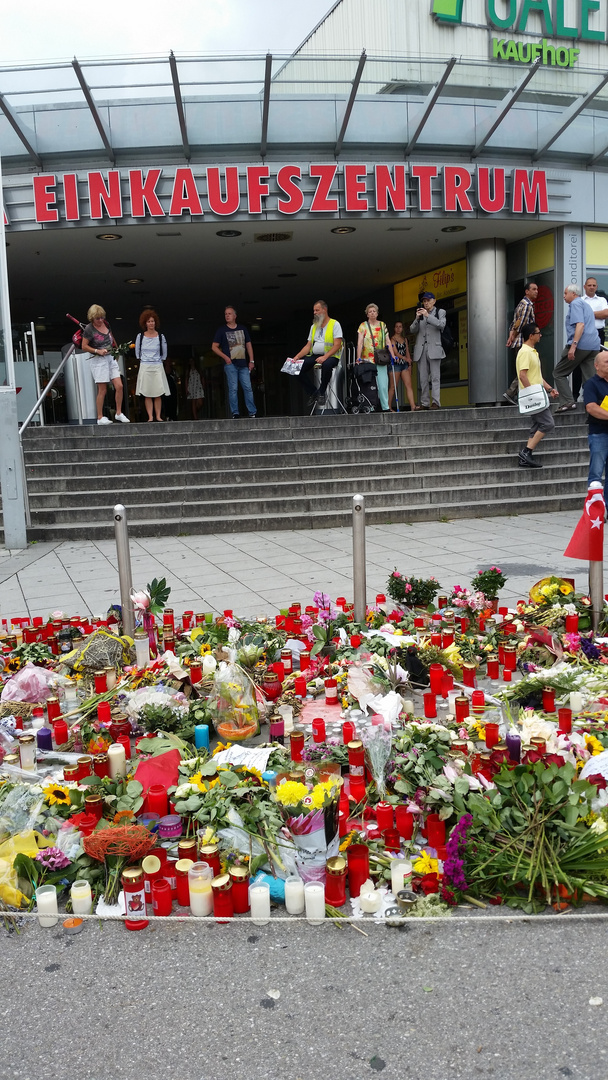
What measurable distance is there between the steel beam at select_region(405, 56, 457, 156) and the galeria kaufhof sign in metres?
0.39

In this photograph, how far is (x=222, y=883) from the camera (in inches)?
97.2

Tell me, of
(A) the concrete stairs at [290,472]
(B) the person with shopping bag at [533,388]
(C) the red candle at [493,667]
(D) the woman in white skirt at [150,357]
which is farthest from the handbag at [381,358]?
(C) the red candle at [493,667]

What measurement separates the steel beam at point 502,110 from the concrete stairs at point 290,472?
214 inches

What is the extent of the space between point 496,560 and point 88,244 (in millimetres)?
11370

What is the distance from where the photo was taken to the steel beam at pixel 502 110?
44.1 ft

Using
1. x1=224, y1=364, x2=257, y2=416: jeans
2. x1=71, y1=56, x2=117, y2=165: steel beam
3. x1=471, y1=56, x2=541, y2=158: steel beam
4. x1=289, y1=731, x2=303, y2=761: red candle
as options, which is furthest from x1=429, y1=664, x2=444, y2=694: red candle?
x1=471, y1=56, x2=541, y2=158: steel beam

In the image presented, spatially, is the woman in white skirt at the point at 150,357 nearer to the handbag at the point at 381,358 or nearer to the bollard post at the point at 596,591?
the handbag at the point at 381,358

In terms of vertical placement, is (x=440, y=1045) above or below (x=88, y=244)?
below

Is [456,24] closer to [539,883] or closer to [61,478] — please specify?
[61,478]

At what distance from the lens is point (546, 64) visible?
15336mm

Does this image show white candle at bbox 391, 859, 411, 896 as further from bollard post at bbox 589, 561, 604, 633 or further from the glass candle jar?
bollard post at bbox 589, 561, 604, 633

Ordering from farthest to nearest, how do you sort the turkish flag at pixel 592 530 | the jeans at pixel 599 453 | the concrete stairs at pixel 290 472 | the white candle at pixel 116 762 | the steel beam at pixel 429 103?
the steel beam at pixel 429 103
the concrete stairs at pixel 290 472
the jeans at pixel 599 453
the turkish flag at pixel 592 530
the white candle at pixel 116 762

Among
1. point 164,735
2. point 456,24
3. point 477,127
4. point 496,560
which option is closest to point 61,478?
point 496,560

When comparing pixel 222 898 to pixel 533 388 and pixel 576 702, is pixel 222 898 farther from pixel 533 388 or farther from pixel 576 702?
pixel 533 388
